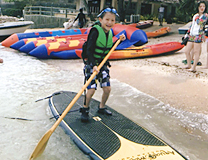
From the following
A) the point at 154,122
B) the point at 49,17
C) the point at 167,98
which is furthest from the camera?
the point at 49,17

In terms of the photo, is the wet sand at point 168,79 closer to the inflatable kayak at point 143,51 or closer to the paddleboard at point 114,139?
the inflatable kayak at point 143,51

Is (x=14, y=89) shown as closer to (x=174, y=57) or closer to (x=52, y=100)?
(x=52, y=100)

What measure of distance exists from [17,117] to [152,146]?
2.42 meters

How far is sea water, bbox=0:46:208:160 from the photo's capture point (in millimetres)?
2953

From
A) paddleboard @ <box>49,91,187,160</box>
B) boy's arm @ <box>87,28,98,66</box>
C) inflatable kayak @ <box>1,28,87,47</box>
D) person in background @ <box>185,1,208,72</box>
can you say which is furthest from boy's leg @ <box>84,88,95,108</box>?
inflatable kayak @ <box>1,28,87,47</box>

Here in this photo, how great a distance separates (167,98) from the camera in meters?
4.61

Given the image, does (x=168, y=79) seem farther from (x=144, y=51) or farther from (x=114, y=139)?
(x=114, y=139)

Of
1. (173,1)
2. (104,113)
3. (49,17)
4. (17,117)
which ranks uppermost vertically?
(173,1)

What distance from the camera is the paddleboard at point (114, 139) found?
2.44m

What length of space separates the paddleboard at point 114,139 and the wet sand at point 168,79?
1634 mm

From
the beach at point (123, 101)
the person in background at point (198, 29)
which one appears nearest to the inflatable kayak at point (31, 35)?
the beach at point (123, 101)

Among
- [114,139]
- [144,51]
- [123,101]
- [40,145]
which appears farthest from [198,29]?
[40,145]

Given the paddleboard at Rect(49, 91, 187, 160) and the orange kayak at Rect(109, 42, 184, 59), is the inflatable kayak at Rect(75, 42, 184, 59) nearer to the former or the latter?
the orange kayak at Rect(109, 42, 184, 59)

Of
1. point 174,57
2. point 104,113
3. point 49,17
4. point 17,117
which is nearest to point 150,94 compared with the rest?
point 104,113
